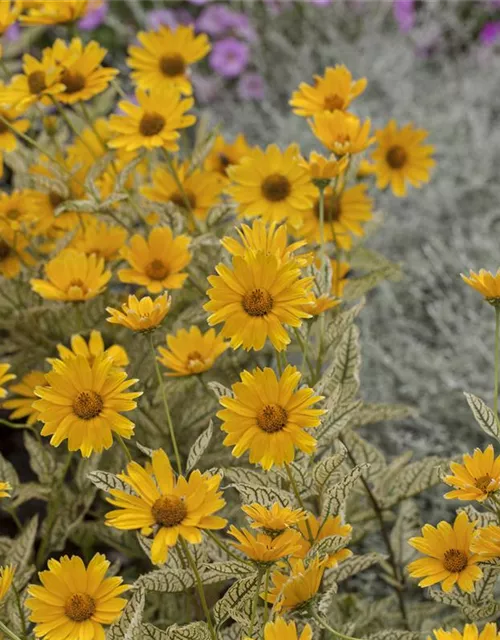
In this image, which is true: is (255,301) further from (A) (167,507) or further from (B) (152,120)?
(B) (152,120)

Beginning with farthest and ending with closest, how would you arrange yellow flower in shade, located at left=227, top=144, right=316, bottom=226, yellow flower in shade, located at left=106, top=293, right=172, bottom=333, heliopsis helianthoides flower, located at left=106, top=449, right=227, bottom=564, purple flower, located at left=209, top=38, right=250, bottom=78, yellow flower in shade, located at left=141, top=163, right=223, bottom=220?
purple flower, located at left=209, top=38, right=250, bottom=78 < yellow flower in shade, located at left=141, top=163, right=223, bottom=220 < yellow flower in shade, located at left=227, top=144, right=316, bottom=226 < yellow flower in shade, located at left=106, top=293, right=172, bottom=333 < heliopsis helianthoides flower, located at left=106, top=449, right=227, bottom=564

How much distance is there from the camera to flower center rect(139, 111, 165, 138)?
4.17ft

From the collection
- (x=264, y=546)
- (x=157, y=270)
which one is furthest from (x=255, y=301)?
(x=157, y=270)

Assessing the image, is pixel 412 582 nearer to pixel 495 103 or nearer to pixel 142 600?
pixel 142 600

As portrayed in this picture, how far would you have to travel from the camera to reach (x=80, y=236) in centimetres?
144

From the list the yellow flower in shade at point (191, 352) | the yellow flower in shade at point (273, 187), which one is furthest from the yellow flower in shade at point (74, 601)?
the yellow flower in shade at point (273, 187)

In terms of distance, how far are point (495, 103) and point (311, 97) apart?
183 centimetres

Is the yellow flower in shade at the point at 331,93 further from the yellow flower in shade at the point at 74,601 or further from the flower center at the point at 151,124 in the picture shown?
the yellow flower in shade at the point at 74,601

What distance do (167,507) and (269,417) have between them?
0.39 ft

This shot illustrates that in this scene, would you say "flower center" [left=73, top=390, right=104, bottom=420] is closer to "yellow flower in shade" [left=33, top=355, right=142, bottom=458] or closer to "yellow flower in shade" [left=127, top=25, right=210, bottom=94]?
"yellow flower in shade" [left=33, top=355, right=142, bottom=458]

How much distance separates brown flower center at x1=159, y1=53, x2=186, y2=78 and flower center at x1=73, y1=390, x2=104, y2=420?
2.33 ft

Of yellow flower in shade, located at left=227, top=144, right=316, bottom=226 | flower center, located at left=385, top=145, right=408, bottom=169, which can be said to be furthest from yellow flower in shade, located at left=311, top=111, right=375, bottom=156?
flower center, located at left=385, top=145, right=408, bottom=169

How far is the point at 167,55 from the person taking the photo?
4.81 feet

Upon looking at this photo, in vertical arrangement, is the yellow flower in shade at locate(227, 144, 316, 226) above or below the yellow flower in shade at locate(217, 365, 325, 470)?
below
